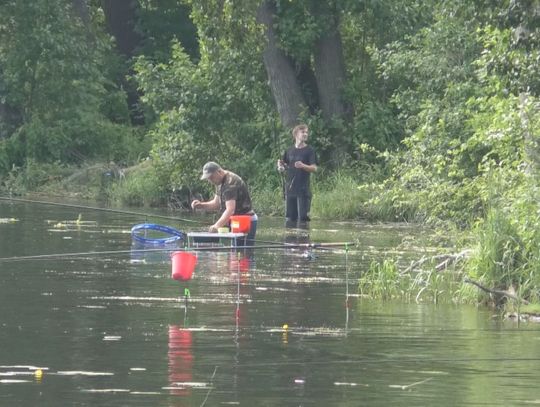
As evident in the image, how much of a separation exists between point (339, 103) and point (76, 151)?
34.5ft

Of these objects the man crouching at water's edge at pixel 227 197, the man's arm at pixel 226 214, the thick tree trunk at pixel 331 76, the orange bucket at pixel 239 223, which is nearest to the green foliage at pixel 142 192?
the thick tree trunk at pixel 331 76

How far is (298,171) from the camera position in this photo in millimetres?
28156

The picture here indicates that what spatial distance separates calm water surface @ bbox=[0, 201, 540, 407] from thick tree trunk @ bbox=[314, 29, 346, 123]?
1510 cm

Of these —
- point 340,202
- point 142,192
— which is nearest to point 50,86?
point 142,192

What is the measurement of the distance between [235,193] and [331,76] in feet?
46.4

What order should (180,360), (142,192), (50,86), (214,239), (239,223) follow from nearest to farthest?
(180,360), (214,239), (239,223), (142,192), (50,86)

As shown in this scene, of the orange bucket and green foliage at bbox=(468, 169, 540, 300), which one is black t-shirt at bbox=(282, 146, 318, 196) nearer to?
the orange bucket

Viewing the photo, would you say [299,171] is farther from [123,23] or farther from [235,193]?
[123,23]

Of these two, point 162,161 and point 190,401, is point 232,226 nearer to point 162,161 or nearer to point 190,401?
point 190,401

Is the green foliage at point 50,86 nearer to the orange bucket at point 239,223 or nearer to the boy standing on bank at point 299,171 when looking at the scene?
the boy standing on bank at point 299,171

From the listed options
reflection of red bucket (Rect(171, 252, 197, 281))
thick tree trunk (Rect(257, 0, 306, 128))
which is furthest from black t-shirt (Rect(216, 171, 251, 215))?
thick tree trunk (Rect(257, 0, 306, 128))

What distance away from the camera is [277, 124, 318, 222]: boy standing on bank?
28.0 m

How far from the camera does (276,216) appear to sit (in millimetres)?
32812

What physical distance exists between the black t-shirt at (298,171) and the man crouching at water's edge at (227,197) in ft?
19.9
